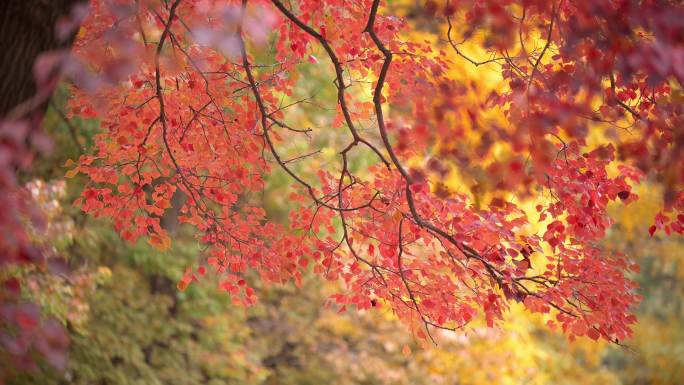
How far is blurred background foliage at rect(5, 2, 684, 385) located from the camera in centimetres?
686

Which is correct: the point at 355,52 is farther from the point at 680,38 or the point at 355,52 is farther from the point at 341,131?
the point at 341,131

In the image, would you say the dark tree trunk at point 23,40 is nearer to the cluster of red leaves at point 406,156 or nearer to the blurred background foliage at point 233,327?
the cluster of red leaves at point 406,156

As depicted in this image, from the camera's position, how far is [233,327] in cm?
865

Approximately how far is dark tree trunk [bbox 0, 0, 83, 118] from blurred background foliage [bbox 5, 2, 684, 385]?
260 centimetres

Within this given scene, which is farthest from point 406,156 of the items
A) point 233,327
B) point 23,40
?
point 233,327

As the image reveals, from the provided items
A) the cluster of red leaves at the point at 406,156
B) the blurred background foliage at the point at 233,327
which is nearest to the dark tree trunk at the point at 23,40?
the cluster of red leaves at the point at 406,156

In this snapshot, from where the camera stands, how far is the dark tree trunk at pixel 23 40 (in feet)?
9.91

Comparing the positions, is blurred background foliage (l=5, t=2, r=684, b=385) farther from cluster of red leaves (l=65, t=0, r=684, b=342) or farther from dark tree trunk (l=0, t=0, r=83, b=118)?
dark tree trunk (l=0, t=0, r=83, b=118)

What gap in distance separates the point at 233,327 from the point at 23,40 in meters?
5.95

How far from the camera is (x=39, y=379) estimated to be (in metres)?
6.19

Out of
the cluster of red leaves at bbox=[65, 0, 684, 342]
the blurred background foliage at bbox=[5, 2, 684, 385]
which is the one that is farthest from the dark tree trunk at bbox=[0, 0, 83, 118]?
the blurred background foliage at bbox=[5, 2, 684, 385]

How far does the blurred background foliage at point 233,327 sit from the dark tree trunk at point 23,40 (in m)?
2.60

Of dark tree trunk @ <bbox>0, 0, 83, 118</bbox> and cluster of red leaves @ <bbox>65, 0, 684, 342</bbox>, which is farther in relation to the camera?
cluster of red leaves @ <bbox>65, 0, 684, 342</bbox>

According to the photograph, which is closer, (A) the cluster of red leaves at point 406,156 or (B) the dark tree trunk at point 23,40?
(B) the dark tree trunk at point 23,40
